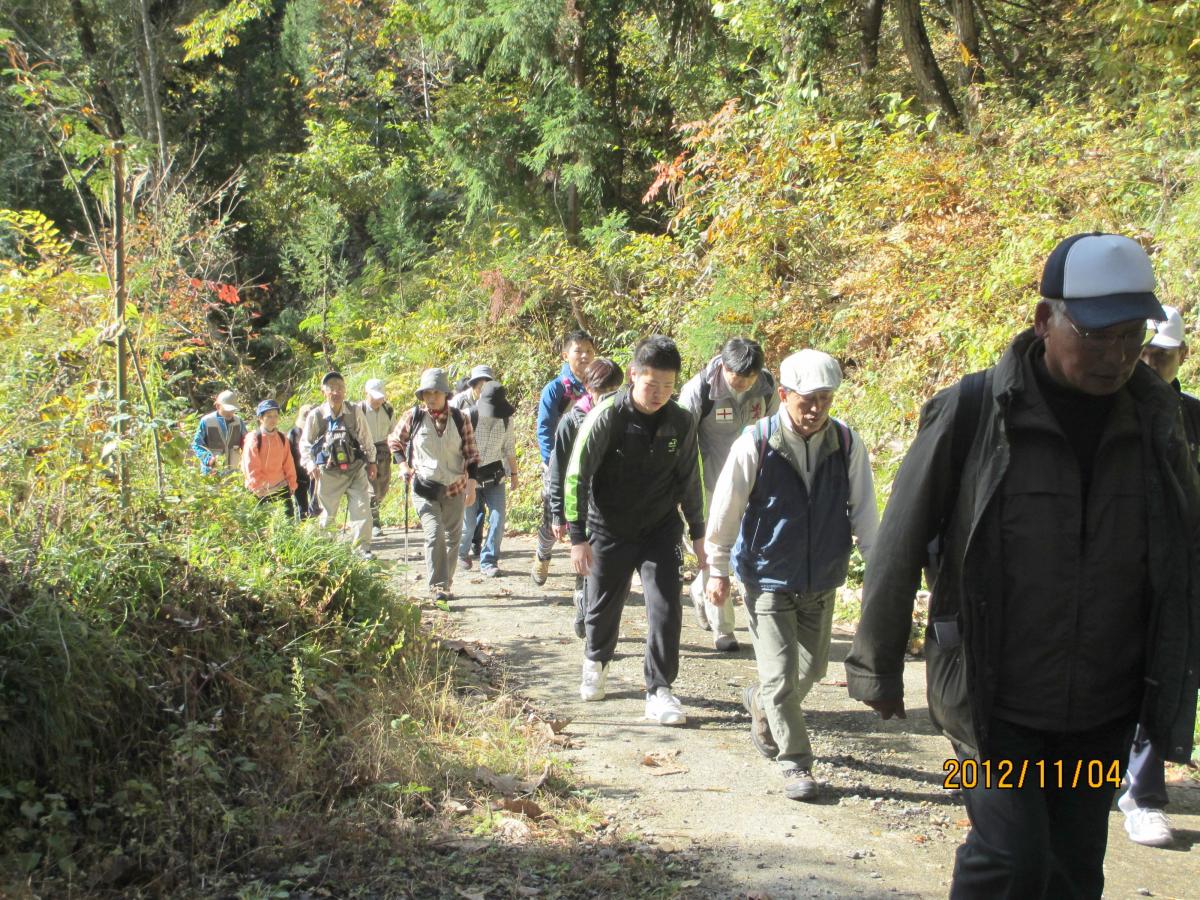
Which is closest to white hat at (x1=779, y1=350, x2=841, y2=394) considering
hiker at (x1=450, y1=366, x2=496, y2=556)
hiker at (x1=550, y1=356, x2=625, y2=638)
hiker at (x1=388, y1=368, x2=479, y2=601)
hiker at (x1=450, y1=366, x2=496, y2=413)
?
hiker at (x1=550, y1=356, x2=625, y2=638)

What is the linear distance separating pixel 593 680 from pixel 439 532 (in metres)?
2.76

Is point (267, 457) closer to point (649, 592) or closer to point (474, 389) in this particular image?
point (474, 389)

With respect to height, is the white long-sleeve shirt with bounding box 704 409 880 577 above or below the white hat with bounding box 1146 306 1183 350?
below

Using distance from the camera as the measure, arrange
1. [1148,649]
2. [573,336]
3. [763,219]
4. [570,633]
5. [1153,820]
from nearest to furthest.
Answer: [1148,649]
[1153,820]
[570,633]
[573,336]
[763,219]

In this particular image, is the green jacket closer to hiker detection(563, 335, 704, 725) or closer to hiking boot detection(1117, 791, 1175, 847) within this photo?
hiking boot detection(1117, 791, 1175, 847)

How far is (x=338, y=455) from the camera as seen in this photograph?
423 inches

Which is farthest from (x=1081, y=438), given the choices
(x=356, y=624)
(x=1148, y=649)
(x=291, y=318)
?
(x=291, y=318)

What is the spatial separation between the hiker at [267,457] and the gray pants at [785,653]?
6.45 metres

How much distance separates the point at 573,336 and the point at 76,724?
6085mm

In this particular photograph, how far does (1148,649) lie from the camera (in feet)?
9.45

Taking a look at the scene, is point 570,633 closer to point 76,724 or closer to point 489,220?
point 76,724

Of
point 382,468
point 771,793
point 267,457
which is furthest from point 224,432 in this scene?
point 771,793

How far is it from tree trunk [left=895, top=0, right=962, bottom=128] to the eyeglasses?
1231 centimetres

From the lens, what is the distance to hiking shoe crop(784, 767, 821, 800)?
5.30 metres
